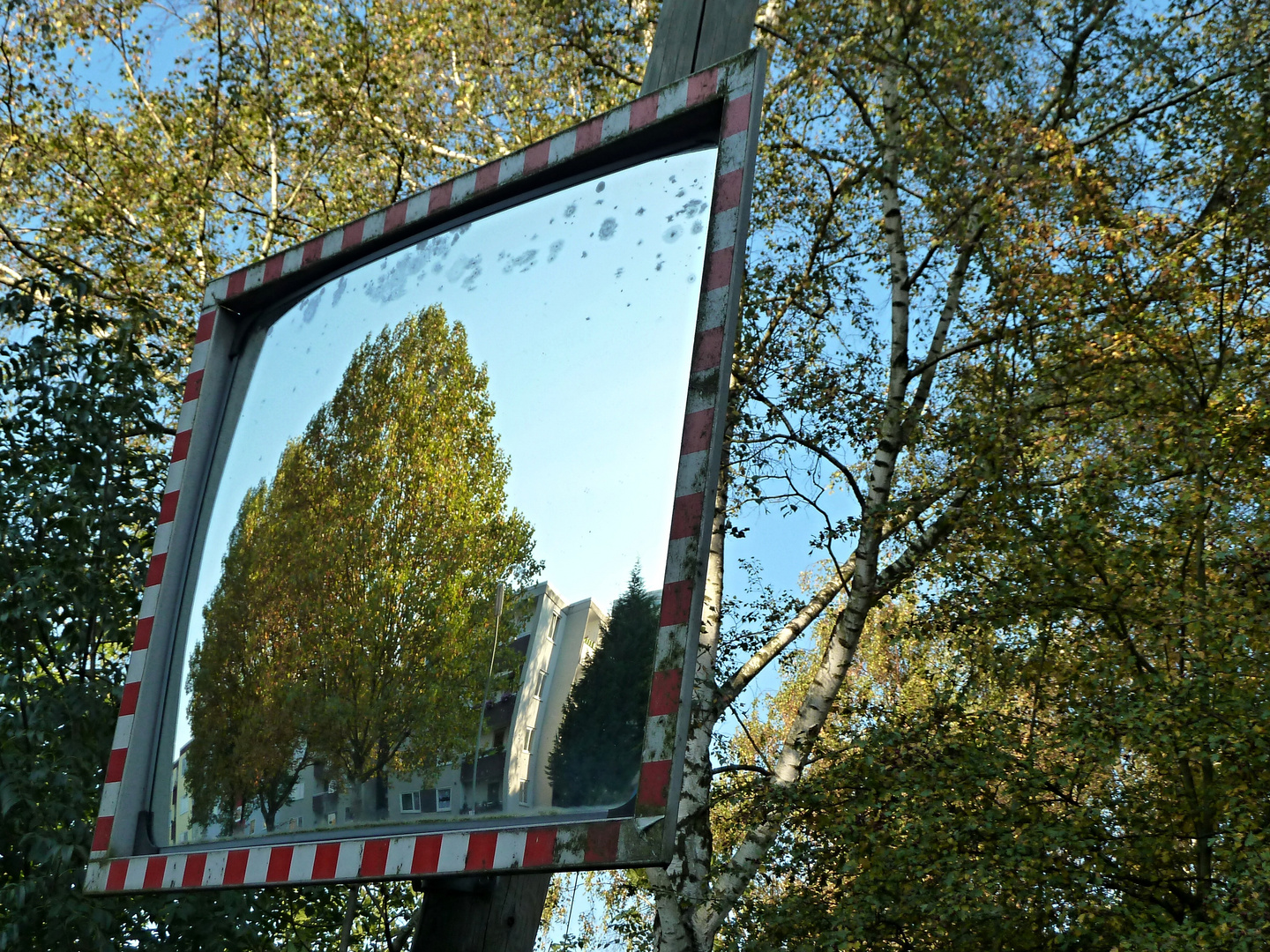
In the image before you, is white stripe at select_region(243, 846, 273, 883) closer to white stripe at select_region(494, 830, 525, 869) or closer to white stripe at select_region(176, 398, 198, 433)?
white stripe at select_region(494, 830, 525, 869)

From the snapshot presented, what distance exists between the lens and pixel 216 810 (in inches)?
123

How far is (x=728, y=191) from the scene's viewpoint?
2.73 meters

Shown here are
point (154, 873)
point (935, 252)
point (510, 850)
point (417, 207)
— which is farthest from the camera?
point (935, 252)

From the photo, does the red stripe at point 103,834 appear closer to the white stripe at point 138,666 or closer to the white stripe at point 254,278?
the white stripe at point 138,666

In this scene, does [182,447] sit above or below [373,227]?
below

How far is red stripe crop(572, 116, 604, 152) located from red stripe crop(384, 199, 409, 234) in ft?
2.20

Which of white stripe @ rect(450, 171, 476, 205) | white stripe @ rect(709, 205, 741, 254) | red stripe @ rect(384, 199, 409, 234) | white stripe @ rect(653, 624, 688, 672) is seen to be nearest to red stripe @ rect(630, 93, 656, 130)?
Result: white stripe @ rect(709, 205, 741, 254)

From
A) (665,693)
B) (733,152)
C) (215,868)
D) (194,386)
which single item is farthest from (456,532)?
(194,386)

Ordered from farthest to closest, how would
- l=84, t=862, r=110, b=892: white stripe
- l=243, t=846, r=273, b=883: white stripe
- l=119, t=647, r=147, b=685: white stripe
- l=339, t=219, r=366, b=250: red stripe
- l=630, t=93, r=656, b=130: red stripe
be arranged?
l=339, t=219, r=366, b=250: red stripe → l=119, t=647, r=147, b=685: white stripe → l=84, t=862, r=110, b=892: white stripe → l=630, t=93, r=656, b=130: red stripe → l=243, t=846, r=273, b=883: white stripe

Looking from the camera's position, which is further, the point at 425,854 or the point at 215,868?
the point at 215,868

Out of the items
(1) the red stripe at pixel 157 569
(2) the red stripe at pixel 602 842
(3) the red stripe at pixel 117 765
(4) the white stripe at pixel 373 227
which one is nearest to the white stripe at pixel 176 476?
(1) the red stripe at pixel 157 569

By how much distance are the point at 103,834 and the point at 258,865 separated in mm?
683

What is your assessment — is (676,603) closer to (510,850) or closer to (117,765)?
(510,850)

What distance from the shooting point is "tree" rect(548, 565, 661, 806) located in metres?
2.37
